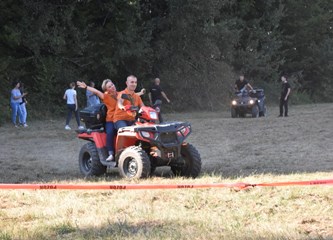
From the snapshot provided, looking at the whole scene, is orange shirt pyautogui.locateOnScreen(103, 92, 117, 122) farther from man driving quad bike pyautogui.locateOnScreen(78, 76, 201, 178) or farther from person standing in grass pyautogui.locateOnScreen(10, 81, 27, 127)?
person standing in grass pyautogui.locateOnScreen(10, 81, 27, 127)

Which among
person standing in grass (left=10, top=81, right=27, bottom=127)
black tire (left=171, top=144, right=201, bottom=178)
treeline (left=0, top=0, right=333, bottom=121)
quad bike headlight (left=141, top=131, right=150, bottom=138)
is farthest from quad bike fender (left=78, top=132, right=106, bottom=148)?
treeline (left=0, top=0, right=333, bottom=121)

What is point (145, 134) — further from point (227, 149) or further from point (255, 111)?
point (255, 111)

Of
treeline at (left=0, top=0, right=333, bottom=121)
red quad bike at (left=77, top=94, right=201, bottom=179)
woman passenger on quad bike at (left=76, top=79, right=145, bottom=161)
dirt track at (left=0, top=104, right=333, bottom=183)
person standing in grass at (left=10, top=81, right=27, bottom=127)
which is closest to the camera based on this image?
red quad bike at (left=77, top=94, right=201, bottom=179)

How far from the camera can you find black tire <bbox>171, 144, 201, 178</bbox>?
31.5ft

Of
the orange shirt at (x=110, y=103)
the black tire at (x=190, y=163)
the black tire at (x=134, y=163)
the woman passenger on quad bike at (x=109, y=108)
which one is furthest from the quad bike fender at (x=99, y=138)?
the black tire at (x=190, y=163)

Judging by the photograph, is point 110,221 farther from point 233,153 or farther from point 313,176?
point 233,153

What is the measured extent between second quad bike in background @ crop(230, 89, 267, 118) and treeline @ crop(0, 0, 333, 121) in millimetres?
6825

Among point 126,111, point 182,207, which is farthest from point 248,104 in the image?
point 182,207

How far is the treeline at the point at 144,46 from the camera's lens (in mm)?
27156

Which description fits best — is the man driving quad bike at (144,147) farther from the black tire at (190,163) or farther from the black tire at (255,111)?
the black tire at (255,111)

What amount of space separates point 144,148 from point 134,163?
1.34 feet

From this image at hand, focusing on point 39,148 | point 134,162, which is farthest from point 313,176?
point 39,148

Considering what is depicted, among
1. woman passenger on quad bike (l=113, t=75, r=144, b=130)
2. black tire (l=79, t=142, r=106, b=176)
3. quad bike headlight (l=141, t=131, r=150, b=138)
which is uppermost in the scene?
woman passenger on quad bike (l=113, t=75, r=144, b=130)

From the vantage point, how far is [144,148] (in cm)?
966
